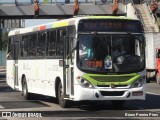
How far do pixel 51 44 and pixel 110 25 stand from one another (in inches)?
107

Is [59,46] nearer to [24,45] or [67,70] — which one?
[67,70]

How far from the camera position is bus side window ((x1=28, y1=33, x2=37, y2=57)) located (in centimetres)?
2074

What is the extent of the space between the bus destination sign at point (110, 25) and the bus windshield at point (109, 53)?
20 centimetres

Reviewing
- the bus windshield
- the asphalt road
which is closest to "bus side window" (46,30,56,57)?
the asphalt road

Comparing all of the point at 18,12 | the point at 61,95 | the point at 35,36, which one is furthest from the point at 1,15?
Result: the point at 61,95

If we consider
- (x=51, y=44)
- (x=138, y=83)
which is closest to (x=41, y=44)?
(x=51, y=44)

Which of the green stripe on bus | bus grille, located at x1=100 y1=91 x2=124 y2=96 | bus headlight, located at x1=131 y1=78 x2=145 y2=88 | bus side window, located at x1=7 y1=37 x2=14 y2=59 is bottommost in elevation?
bus grille, located at x1=100 y1=91 x2=124 y2=96

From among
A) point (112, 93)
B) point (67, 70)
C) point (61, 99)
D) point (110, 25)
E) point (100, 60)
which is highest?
point (110, 25)

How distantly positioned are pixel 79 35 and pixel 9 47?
9.21 metres

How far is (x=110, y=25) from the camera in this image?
16.9m

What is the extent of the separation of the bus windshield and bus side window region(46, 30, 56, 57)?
2.24 m

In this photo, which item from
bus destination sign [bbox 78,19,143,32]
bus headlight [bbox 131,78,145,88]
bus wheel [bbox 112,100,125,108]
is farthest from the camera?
bus wheel [bbox 112,100,125,108]

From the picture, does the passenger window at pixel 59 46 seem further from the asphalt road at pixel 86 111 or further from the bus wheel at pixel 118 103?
the bus wheel at pixel 118 103

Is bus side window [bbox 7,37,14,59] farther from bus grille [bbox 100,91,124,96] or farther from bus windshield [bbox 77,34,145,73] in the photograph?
bus grille [bbox 100,91,124,96]
